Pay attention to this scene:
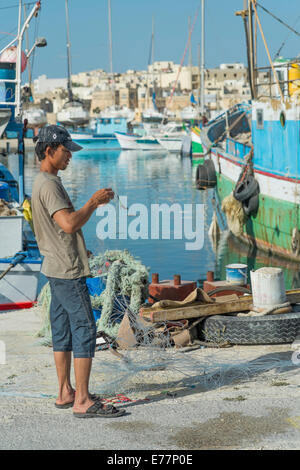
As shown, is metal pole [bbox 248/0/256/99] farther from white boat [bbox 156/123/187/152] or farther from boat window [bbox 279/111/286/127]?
white boat [bbox 156/123/187/152]

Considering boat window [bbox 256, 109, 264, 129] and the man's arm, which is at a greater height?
boat window [bbox 256, 109, 264, 129]

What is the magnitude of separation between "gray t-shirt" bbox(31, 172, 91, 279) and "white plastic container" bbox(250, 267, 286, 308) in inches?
97.4

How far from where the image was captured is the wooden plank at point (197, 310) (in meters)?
6.95

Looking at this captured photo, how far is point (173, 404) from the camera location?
5.34 meters

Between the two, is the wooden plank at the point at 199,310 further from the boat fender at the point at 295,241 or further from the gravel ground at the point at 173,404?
the boat fender at the point at 295,241

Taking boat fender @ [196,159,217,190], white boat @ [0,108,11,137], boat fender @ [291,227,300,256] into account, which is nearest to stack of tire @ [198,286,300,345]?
white boat @ [0,108,11,137]

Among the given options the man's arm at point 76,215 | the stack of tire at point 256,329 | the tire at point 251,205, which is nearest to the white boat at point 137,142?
the tire at point 251,205

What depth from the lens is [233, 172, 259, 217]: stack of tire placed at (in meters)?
19.8

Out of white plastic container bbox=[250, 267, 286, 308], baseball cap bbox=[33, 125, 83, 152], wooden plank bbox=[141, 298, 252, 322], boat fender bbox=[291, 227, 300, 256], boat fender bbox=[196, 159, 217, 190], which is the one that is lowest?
boat fender bbox=[291, 227, 300, 256]

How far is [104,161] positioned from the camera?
6800 centimetres

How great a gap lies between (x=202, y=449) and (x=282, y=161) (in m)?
14.8

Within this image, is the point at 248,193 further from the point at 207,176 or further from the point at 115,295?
the point at 115,295

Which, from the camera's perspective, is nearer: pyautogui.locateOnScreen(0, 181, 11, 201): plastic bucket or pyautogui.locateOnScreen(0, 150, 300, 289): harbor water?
pyautogui.locateOnScreen(0, 181, 11, 201): plastic bucket

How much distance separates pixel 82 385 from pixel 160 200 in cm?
3004
